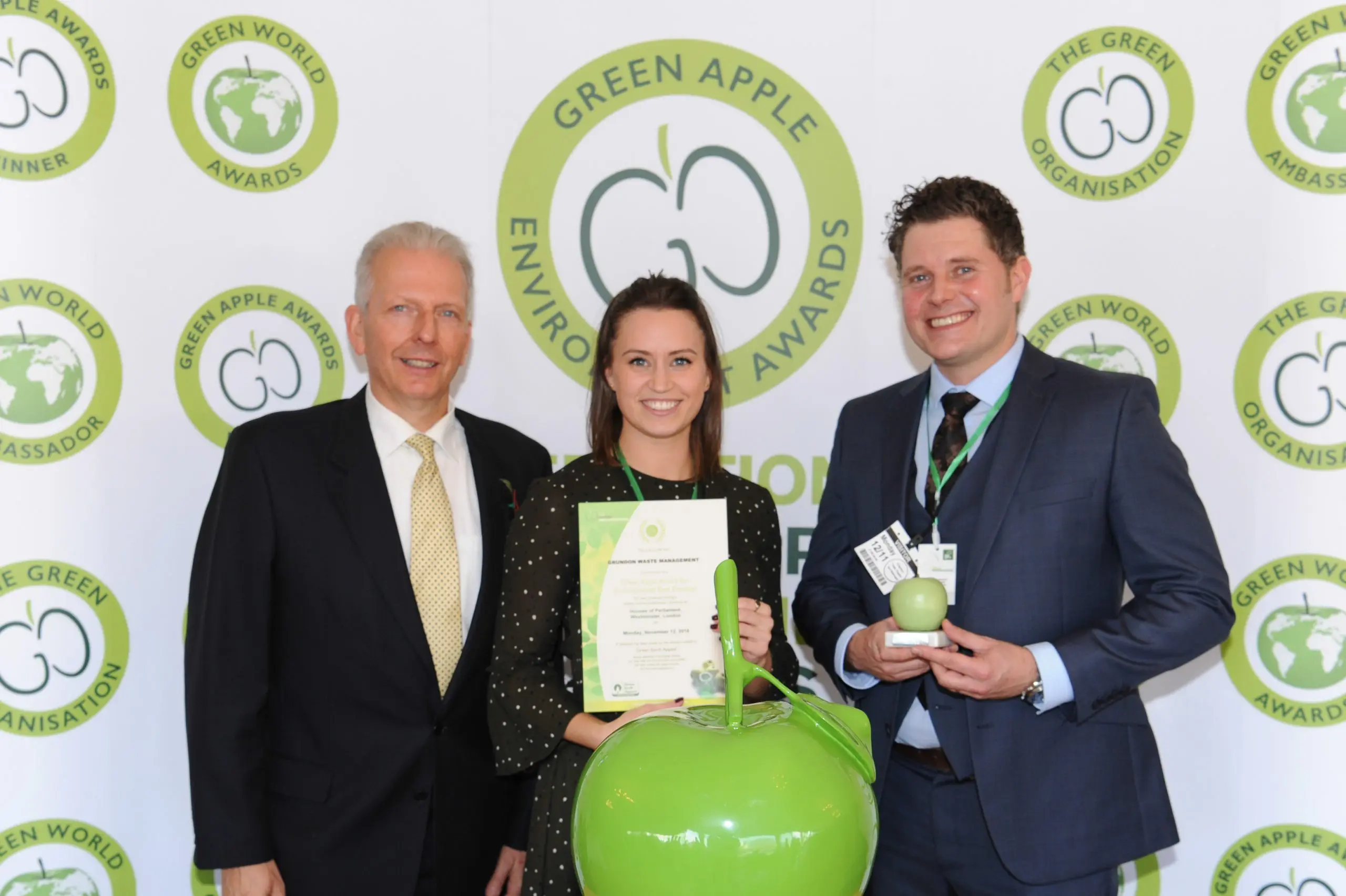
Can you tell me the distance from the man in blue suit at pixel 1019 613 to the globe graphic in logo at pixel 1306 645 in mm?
1082

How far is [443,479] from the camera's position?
245cm

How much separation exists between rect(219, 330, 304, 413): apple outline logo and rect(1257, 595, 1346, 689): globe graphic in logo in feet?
9.04

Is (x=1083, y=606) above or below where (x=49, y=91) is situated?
below

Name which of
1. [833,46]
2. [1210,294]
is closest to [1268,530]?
[1210,294]

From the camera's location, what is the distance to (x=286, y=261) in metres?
3.10

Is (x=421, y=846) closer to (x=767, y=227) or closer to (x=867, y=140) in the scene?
(x=767, y=227)

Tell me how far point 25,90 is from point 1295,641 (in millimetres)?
3751

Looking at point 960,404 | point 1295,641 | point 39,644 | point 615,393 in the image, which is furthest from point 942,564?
point 39,644

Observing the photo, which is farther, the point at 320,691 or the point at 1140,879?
the point at 1140,879

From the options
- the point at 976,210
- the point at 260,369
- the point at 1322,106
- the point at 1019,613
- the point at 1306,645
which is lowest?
the point at 1306,645

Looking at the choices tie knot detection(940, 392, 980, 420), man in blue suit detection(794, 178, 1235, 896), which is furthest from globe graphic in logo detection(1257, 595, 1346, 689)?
tie knot detection(940, 392, 980, 420)

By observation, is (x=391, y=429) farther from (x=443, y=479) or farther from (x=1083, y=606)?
(x=1083, y=606)

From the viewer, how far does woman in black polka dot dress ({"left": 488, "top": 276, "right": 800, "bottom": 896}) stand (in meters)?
1.96

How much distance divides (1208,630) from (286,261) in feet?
8.16
